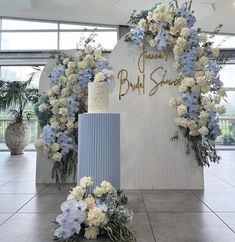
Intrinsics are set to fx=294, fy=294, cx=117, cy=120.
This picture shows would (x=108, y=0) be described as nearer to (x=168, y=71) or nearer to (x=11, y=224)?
(x=168, y=71)

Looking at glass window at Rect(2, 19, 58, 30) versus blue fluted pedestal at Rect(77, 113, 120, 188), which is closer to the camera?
blue fluted pedestal at Rect(77, 113, 120, 188)

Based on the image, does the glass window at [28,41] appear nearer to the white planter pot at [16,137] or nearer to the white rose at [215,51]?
the white planter pot at [16,137]

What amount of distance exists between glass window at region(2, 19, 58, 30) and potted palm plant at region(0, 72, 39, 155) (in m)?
2.80

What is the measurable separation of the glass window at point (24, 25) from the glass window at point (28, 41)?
195mm

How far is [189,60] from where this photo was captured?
357 cm

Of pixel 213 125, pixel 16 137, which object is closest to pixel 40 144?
pixel 213 125

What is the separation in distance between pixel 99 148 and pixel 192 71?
5.79 ft

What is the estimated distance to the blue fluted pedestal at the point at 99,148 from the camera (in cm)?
245

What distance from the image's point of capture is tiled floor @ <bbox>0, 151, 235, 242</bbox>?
7.00ft

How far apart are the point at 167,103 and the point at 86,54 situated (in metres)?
1.24

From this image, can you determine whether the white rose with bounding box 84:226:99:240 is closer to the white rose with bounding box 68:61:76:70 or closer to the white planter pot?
the white rose with bounding box 68:61:76:70

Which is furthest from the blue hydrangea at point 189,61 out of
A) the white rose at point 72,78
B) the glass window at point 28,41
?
the glass window at point 28,41

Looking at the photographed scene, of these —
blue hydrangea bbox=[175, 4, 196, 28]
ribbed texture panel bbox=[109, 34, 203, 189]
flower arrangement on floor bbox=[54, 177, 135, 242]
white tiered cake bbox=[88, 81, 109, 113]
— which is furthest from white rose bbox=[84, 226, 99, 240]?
blue hydrangea bbox=[175, 4, 196, 28]

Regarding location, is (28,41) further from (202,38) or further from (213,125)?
(213,125)
